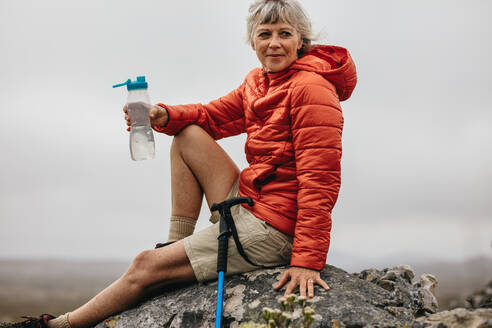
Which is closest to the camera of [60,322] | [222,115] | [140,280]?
[140,280]

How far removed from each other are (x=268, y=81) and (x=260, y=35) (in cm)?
45

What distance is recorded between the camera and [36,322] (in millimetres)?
5129

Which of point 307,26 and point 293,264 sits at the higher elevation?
point 307,26

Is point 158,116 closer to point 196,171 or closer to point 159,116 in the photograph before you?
point 159,116

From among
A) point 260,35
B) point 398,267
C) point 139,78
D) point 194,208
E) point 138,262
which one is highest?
point 260,35

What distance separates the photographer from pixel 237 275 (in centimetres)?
478

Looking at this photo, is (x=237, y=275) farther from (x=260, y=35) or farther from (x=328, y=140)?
(x=260, y=35)

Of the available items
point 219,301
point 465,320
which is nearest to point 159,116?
point 219,301

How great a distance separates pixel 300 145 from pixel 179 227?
63.5 inches

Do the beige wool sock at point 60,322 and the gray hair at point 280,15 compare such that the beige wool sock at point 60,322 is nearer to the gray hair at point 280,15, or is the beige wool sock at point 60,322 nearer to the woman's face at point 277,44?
the woman's face at point 277,44

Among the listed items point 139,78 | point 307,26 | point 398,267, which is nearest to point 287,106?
point 307,26

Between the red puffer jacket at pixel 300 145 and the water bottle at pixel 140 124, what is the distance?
259mm

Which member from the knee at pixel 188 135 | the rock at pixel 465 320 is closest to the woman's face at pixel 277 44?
the knee at pixel 188 135

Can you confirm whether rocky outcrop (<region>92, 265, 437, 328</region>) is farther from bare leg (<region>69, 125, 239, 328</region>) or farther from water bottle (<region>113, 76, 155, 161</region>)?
water bottle (<region>113, 76, 155, 161</region>)
